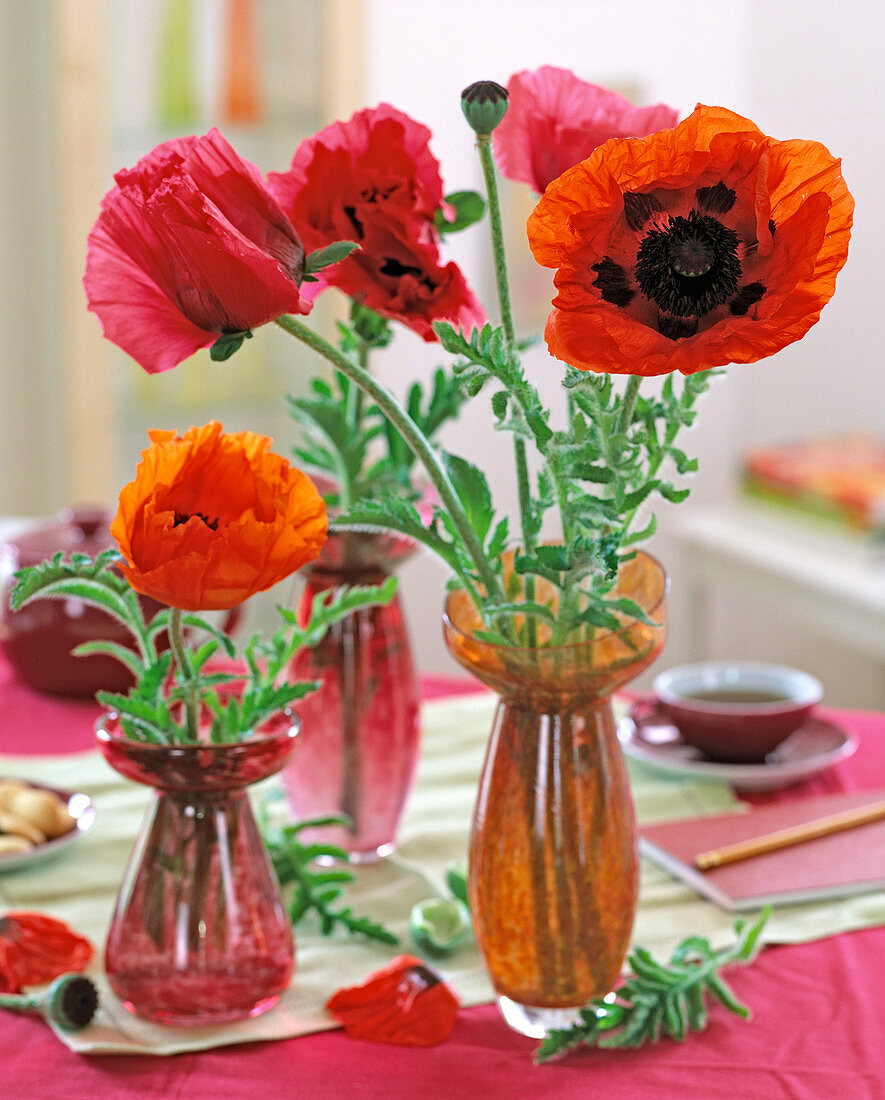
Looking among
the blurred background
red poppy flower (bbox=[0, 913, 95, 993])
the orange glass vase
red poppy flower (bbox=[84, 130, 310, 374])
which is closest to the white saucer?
the orange glass vase

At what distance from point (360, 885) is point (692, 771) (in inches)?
10.7

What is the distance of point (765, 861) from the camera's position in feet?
2.79

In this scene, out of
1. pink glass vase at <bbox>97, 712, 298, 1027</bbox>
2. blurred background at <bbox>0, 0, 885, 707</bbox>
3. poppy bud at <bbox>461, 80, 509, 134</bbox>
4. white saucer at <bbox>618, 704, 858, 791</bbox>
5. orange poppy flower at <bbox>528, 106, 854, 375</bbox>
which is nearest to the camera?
orange poppy flower at <bbox>528, 106, 854, 375</bbox>

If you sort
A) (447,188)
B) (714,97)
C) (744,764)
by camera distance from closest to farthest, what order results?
(744,764)
(447,188)
(714,97)

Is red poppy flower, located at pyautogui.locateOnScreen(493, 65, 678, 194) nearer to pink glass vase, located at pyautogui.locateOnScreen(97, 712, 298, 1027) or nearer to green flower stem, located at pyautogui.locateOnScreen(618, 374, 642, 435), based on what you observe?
green flower stem, located at pyautogui.locateOnScreen(618, 374, 642, 435)

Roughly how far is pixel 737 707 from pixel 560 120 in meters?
0.53

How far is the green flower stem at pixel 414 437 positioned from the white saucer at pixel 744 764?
407 millimetres

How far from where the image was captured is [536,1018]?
2.24ft

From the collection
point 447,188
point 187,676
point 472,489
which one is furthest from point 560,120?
point 447,188

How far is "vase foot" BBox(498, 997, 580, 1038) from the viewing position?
0.68m

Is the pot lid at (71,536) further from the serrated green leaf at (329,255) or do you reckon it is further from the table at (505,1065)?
the serrated green leaf at (329,255)

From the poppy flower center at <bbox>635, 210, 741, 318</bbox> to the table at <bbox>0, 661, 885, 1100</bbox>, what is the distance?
1.23 ft

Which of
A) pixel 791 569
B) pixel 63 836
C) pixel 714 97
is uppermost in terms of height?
pixel 714 97

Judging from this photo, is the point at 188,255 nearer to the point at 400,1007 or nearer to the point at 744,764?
the point at 400,1007
